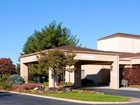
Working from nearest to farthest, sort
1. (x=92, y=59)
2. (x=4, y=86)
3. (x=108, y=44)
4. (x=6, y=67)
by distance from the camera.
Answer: (x=4, y=86) < (x=92, y=59) < (x=108, y=44) < (x=6, y=67)

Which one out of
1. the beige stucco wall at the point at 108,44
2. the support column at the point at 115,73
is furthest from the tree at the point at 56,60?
the beige stucco wall at the point at 108,44

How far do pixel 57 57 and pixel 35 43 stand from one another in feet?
101

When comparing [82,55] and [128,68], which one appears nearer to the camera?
[82,55]

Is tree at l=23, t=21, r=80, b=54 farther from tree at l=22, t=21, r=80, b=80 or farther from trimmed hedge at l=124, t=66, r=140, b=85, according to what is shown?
trimmed hedge at l=124, t=66, r=140, b=85

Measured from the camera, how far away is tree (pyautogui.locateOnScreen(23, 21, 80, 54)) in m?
65.8

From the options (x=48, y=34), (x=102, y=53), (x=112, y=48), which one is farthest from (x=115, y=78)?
(x=48, y=34)

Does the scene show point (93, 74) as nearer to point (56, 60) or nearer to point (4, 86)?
point (4, 86)

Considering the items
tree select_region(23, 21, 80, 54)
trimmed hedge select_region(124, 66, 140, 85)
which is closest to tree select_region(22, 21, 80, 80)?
tree select_region(23, 21, 80, 54)

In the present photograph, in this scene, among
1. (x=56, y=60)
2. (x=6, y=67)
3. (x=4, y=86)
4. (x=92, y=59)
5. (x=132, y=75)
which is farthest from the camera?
(x=6, y=67)

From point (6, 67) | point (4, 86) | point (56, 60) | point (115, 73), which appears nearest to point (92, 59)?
point (115, 73)

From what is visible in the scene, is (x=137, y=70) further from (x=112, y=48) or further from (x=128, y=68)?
(x=112, y=48)

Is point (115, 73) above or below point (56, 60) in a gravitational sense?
below

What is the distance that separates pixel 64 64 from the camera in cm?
3641

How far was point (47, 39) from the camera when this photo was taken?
65938mm
